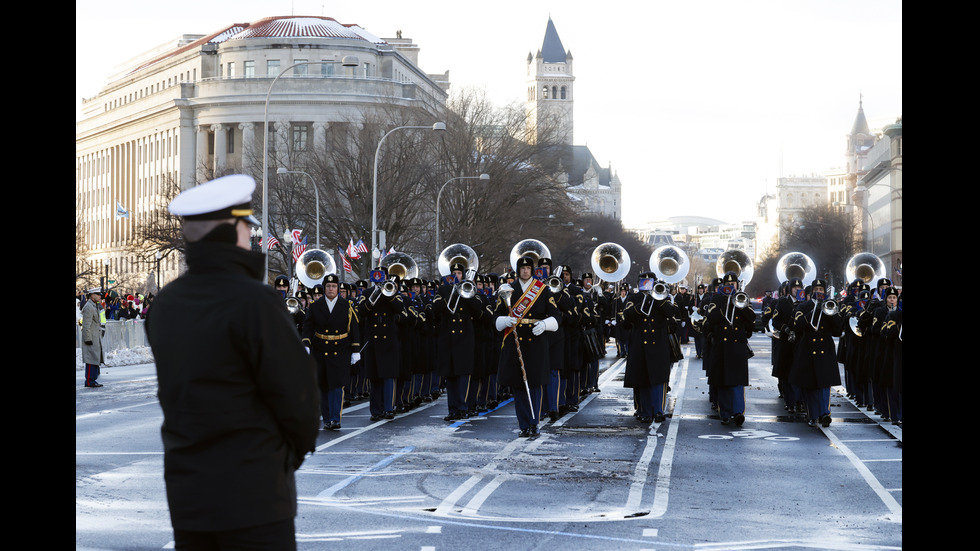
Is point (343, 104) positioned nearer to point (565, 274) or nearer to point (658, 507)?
point (565, 274)

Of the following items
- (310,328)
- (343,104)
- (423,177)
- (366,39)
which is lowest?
(310,328)

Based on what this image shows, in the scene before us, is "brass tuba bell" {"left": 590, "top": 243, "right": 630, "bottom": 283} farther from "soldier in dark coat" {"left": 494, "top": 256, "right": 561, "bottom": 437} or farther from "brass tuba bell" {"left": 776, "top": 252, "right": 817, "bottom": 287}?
"soldier in dark coat" {"left": 494, "top": 256, "right": 561, "bottom": 437}

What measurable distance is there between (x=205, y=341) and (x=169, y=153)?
107 meters

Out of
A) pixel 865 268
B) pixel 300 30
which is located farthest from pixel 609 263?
pixel 300 30

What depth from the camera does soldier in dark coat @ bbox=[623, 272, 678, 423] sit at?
16953mm

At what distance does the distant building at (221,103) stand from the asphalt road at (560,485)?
61333 mm

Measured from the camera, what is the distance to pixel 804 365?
654 inches

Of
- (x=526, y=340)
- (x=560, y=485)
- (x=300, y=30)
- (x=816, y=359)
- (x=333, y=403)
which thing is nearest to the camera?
(x=560, y=485)

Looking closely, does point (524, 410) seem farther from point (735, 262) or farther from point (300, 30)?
point (300, 30)

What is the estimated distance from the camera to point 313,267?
2695 centimetres

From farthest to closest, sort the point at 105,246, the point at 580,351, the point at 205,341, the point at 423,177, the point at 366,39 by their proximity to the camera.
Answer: the point at 105,246 → the point at 366,39 → the point at 423,177 → the point at 580,351 → the point at 205,341

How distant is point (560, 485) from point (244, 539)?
663 centimetres

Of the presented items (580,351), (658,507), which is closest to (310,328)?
(580,351)

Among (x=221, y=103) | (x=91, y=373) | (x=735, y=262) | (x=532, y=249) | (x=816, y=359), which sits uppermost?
(x=221, y=103)
